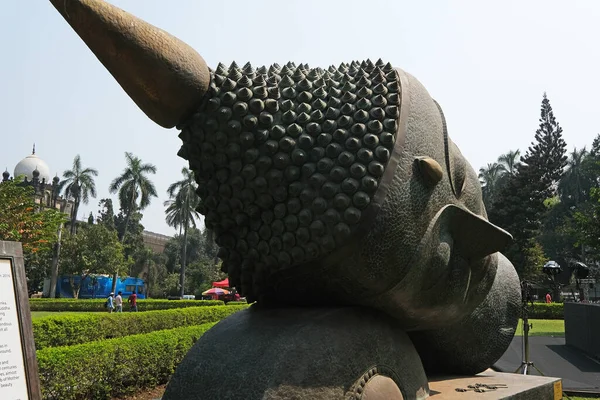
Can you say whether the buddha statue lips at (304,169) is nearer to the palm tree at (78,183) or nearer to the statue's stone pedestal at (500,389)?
the statue's stone pedestal at (500,389)

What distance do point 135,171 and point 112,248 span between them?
7.32 m

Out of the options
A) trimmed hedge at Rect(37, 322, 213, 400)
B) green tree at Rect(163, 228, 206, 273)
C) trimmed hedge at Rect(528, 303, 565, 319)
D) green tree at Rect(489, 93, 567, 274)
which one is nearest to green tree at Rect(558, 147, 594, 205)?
green tree at Rect(489, 93, 567, 274)

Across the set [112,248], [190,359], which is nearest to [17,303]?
[190,359]

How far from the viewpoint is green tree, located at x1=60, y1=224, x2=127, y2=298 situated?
3584 cm

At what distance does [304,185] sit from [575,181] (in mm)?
51448

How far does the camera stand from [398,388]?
256 centimetres

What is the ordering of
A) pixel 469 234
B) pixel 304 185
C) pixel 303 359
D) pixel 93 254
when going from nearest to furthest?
1. pixel 303 359
2. pixel 304 185
3. pixel 469 234
4. pixel 93 254

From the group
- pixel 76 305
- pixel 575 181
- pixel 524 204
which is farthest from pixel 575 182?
pixel 76 305

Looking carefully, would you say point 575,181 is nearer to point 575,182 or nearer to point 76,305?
point 575,182

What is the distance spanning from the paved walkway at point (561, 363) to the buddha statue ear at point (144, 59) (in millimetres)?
6997

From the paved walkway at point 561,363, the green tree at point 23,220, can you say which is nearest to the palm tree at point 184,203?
the green tree at point 23,220

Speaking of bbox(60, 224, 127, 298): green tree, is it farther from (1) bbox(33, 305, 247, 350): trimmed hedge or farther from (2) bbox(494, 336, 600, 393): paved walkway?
(2) bbox(494, 336, 600, 393): paved walkway

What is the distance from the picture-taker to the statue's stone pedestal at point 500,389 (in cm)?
305

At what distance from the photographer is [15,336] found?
3916 mm
